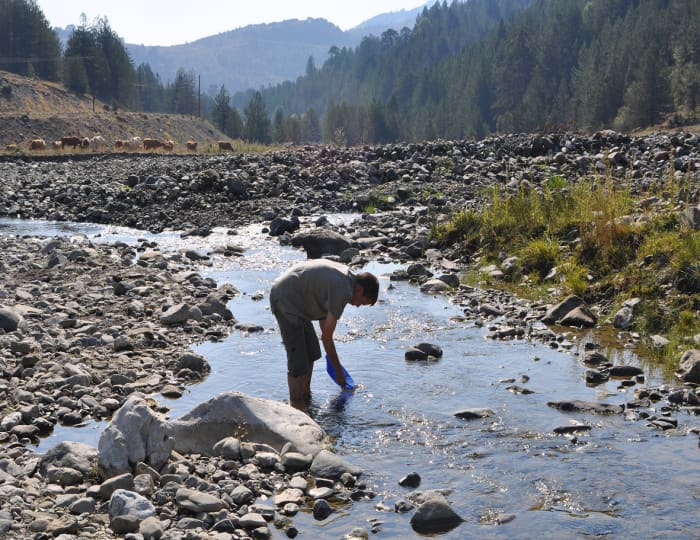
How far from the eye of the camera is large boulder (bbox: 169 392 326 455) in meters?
6.55

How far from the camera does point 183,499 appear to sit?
5438mm

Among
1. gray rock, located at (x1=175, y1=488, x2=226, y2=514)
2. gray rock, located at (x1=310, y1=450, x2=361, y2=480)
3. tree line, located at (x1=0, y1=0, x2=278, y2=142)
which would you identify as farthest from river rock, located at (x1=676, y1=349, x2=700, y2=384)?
tree line, located at (x1=0, y1=0, x2=278, y2=142)

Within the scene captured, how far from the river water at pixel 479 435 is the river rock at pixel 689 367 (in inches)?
9.6

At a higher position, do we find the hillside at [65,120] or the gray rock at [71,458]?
the hillside at [65,120]

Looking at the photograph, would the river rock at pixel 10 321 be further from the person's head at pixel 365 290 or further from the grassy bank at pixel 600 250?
the grassy bank at pixel 600 250

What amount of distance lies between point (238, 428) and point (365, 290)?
177 centimetres

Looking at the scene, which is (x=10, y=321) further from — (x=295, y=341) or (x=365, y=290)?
(x=365, y=290)

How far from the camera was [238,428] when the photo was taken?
6.67 metres

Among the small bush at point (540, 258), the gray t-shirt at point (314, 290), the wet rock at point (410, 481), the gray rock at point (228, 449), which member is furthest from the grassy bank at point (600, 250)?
the gray rock at point (228, 449)

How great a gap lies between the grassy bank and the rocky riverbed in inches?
24.1

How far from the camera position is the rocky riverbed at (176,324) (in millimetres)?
5484

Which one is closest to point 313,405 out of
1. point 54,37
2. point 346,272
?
point 346,272

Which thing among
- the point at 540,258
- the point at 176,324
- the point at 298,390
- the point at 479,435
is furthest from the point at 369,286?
the point at 540,258

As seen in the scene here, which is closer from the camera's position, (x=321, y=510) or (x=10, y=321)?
(x=321, y=510)
